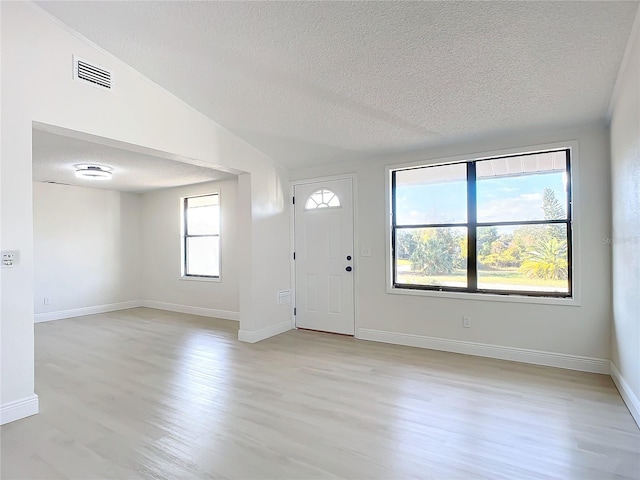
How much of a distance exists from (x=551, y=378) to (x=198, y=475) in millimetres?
3094

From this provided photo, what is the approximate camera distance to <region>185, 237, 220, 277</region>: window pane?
21.4 ft

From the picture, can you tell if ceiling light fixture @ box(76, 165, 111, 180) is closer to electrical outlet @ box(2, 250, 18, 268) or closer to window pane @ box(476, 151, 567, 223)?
electrical outlet @ box(2, 250, 18, 268)

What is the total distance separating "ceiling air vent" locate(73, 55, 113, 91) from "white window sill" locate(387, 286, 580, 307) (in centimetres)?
367

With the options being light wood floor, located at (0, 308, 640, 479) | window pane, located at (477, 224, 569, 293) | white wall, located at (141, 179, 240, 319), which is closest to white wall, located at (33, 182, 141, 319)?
white wall, located at (141, 179, 240, 319)

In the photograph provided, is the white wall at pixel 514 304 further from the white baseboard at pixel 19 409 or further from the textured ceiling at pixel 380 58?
the white baseboard at pixel 19 409

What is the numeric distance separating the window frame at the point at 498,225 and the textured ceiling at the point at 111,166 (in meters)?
2.76

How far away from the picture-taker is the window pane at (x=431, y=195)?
4207 millimetres

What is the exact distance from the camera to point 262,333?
4.80 m

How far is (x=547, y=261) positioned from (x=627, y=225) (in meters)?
1.09

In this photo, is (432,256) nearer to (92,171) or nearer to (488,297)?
(488,297)

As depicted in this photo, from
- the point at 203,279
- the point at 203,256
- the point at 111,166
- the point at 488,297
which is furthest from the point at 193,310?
the point at 488,297

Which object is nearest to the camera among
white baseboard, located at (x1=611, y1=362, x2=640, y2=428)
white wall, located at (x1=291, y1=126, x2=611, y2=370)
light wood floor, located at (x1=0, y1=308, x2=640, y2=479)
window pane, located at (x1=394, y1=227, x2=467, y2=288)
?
light wood floor, located at (x1=0, y1=308, x2=640, y2=479)

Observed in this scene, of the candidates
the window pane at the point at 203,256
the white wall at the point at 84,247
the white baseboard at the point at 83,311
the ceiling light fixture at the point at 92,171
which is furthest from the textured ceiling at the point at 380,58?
the white baseboard at the point at 83,311

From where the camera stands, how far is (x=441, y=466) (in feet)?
6.61
